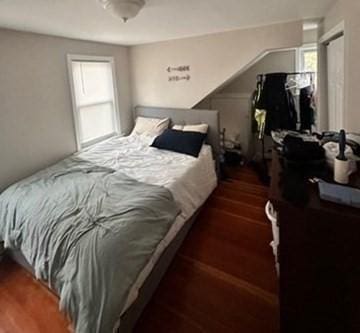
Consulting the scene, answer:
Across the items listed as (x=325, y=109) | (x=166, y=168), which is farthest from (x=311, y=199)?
(x=325, y=109)

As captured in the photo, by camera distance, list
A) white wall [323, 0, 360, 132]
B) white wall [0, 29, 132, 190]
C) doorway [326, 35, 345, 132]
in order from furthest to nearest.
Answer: white wall [0, 29, 132, 190] → doorway [326, 35, 345, 132] → white wall [323, 0, 360, 132]

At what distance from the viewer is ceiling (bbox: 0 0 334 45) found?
6.07ft

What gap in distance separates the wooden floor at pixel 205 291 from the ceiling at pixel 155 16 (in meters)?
2.01

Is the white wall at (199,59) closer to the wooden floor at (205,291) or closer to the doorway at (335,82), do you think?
the doorway at (335,82)

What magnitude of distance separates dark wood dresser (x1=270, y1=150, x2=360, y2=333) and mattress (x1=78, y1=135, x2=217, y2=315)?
88 cm

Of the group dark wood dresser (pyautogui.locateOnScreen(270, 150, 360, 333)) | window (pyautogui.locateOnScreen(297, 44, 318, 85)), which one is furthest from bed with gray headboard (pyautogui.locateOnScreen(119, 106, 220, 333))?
window (pyautogui.locateOnScreen(297, 44, 318, 85))

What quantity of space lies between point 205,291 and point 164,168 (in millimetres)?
1257

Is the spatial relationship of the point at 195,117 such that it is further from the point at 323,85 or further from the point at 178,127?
the point at 323,85

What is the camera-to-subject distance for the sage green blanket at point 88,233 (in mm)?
1350

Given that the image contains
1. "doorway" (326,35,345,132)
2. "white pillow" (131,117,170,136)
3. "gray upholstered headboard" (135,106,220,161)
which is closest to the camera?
"doorway" (326,35,345,132)

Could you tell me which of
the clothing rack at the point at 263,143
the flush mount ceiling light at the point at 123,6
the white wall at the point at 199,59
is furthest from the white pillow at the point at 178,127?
the flush mount ceiling light at the point at 123,6

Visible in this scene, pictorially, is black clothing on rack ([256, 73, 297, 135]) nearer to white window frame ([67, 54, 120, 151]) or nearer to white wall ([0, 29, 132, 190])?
white window frame ([67, 54, 120, 151])

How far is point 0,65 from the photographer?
2.43m

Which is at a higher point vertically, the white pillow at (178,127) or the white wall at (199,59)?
the white wall at (199,59)
